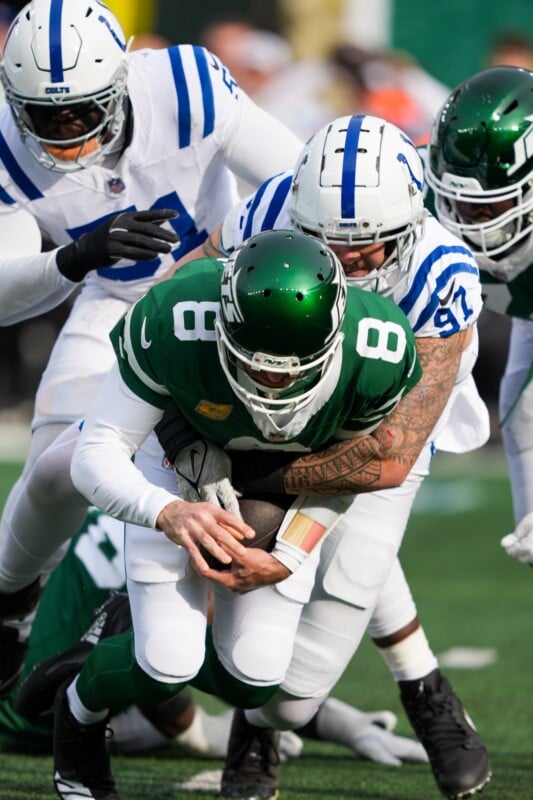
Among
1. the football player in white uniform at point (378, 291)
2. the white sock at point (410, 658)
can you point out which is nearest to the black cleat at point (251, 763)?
the football player in white uniform at point (378, 291)

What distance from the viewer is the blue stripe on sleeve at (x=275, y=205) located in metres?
3.80

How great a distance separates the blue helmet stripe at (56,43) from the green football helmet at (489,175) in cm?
107

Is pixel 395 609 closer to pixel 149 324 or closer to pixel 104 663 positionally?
pixel 104 663

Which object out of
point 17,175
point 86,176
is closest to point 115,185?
point 86,176

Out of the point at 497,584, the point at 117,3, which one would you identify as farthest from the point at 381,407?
the point at 117,3

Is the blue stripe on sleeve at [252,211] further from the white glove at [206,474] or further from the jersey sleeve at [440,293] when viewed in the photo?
the white glove at [206,474]

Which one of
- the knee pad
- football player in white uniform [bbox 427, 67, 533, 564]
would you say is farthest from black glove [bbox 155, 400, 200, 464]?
football player in white uniform [bbox 427, 67, 533, 564]

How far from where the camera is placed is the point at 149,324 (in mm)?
3283

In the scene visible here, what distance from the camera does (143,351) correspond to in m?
3.28

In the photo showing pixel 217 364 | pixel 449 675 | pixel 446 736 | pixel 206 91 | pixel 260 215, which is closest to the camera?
pixel 217 364

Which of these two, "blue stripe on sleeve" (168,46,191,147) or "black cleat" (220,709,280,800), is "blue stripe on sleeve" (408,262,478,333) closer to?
"blue stripe on sleeve" (168,46,191,147)

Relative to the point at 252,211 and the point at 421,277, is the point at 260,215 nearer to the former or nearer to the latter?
the point at 252,211

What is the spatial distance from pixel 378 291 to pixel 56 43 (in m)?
1.23

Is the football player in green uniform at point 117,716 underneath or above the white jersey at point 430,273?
underneath
